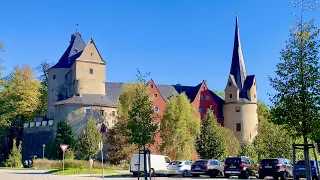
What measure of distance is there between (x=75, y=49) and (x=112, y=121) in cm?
1664

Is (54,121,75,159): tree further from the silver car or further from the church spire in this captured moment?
the church spire

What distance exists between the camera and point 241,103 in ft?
253

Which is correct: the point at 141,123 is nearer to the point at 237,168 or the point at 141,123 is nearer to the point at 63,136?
the point at 237,168

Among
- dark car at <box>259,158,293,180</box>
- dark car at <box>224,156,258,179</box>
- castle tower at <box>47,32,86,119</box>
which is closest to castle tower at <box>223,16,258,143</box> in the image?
castle tower at <box>47,32,86,119</box>

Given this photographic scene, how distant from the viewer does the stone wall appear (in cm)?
6747

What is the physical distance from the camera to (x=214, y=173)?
33.0 m

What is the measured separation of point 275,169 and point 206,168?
5991 millimetres

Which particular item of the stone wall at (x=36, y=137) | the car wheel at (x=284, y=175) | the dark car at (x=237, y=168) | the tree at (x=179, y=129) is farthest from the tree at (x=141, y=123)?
the stone wall at (x=36, y=137)

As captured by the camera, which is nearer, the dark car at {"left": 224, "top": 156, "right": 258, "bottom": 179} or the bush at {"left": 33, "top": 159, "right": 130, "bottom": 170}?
the dark car at {"left": 224, "top": 156, "right": 258, "bottom": 179}

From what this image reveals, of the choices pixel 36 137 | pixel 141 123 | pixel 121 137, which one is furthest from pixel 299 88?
pixel 36 137

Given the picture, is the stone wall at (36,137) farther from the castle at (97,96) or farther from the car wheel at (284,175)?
the car wheel at (284,175)

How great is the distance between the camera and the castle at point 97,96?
66.6 m

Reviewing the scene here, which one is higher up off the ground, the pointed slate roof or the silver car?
the pointed slate roof

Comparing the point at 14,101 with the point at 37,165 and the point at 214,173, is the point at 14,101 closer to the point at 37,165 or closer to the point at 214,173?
the point at 37,165
